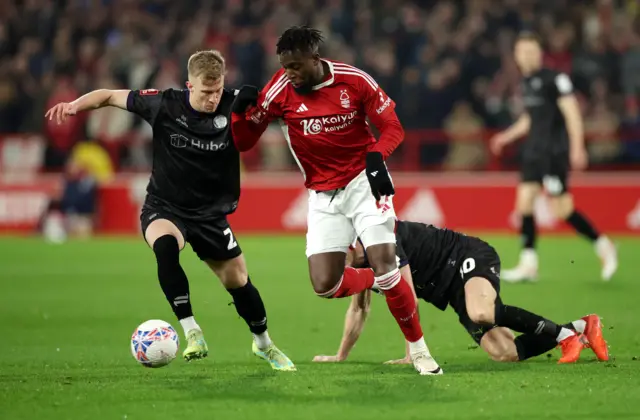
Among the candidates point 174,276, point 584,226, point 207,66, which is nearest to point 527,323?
point 174,276

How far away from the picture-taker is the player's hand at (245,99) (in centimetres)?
713

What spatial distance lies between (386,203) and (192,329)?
1455 millimetres

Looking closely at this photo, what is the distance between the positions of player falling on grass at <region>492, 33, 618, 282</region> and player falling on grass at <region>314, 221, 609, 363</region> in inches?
206

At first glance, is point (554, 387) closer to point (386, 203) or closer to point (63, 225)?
point (386, 203)

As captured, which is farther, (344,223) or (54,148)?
(54,148)

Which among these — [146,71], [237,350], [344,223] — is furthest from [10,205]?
[344,223]

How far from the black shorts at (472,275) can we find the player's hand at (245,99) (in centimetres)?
183

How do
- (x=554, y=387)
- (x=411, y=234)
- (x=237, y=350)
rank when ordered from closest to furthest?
(x=554, y=387)
(x=411, y=234)
(x=237, y=350)

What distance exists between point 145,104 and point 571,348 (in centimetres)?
323

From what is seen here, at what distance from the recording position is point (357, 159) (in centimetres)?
739

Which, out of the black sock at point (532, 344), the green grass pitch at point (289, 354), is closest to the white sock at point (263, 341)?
the green grass pitch at point (289, 354)

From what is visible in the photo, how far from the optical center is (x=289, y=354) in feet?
27.7

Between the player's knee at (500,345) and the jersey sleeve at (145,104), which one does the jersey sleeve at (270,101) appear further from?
the player's knee at (500,345)

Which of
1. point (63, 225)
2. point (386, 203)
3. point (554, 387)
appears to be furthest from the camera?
point (63, 225)
